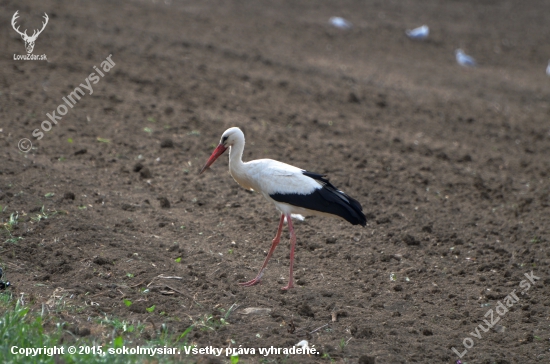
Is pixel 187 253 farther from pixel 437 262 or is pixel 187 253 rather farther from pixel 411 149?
pixel 411 149

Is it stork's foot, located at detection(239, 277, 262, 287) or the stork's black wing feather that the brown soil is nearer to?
stork's foot, located at detection(239, 277, 262, 287)

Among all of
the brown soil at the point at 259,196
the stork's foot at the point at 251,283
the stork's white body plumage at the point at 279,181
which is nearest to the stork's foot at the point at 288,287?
the brown soil at the point at 259,196

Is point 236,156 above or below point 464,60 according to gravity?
below

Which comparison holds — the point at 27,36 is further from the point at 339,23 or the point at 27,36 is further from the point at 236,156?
the point at 339,23

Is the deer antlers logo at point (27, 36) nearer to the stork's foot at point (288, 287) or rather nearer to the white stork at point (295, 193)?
the white stork at point (295, 193)

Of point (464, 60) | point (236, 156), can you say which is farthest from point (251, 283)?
point (464, 60)

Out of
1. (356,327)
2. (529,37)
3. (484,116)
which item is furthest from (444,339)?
(529,37)

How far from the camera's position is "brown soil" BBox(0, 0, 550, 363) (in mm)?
5746

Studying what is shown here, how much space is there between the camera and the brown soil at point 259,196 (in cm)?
575

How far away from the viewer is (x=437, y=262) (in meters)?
7.12

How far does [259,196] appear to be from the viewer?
8.52 meters

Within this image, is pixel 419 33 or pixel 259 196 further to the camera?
pixel 419 33

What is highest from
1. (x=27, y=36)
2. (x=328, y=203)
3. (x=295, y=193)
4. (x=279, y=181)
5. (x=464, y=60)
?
(x=464, y=60)

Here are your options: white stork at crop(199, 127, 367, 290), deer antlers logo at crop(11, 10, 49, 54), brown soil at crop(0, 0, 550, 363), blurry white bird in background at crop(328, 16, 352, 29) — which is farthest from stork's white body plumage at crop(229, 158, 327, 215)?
blurry white bird in background at crop(328, 16, 352, 29)
